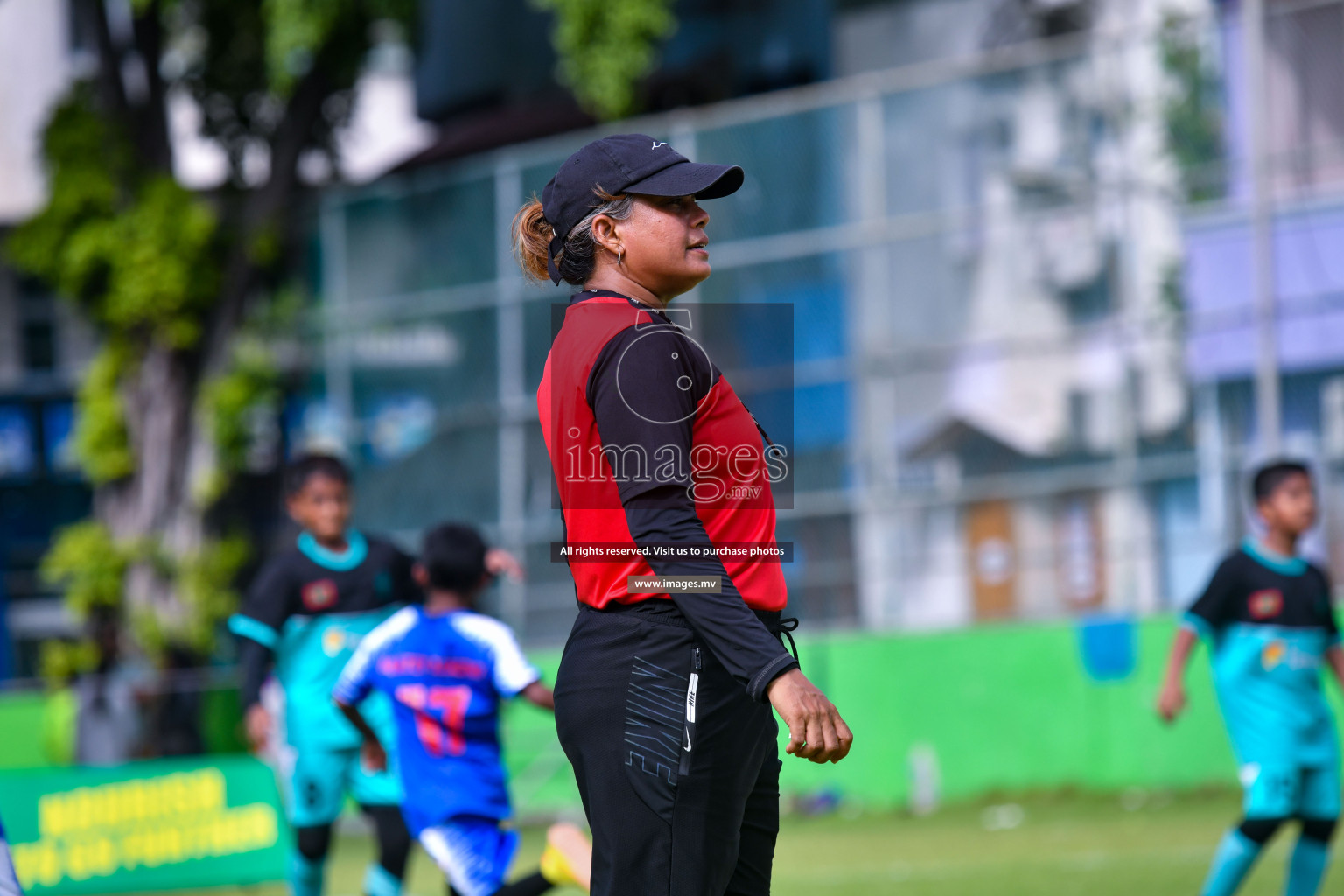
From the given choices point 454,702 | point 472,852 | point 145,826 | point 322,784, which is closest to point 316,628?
point 322,784

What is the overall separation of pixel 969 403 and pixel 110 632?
962cm

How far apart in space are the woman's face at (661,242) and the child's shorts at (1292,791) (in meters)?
4.05

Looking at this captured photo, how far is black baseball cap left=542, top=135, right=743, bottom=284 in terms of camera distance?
3.35 meters

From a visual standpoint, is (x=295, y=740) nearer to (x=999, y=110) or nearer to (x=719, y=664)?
(x=719, y=664)

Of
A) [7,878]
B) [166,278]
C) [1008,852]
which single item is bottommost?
[1008,852]

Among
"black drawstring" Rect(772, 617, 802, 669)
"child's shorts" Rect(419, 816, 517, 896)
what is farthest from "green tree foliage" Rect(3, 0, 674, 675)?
"black drawstring" Rect(772, 617, 802, 669)

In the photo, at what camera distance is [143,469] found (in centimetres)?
1862

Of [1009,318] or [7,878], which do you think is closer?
[7,878]

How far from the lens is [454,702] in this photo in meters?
5.77

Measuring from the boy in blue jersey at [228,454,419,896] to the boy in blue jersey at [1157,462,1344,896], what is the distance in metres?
3.37

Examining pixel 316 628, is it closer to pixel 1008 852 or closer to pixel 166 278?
pixel 1008 852

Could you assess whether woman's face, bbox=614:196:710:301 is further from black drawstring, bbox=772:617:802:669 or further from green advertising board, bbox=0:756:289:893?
green advertising board, bbox=0:756:289:893

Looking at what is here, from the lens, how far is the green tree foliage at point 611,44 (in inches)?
631

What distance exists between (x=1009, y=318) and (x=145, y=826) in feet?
26.0
